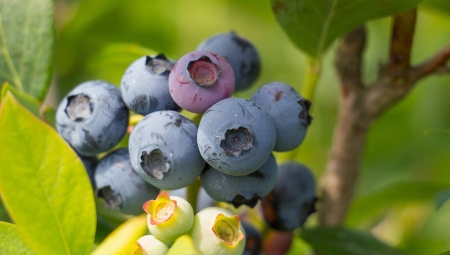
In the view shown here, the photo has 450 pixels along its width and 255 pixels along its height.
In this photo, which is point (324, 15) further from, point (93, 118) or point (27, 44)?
point (27, 44)

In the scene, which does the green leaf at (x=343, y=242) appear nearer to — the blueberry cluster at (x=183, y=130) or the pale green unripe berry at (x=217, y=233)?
the blueberry cluster at (x=183, y=130)

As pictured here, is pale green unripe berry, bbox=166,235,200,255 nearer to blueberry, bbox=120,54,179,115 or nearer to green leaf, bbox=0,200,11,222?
blueberry, bbox=120,54,179,115

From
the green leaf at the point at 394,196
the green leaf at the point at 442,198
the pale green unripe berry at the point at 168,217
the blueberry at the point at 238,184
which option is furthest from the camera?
the green leaf at the point at 394,196

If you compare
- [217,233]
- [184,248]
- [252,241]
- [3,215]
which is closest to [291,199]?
[252,241]

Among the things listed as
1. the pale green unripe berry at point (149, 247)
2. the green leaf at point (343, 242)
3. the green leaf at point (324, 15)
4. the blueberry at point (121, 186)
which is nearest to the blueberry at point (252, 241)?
the green leaf at point (343, 242)

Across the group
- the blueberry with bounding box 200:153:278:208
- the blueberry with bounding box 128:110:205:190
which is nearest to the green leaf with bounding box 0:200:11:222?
the blueberry with bounding box 128:110:205:190

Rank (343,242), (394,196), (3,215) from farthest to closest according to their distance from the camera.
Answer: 1. (394,196)
2. (343,242)
3. (3,215)
